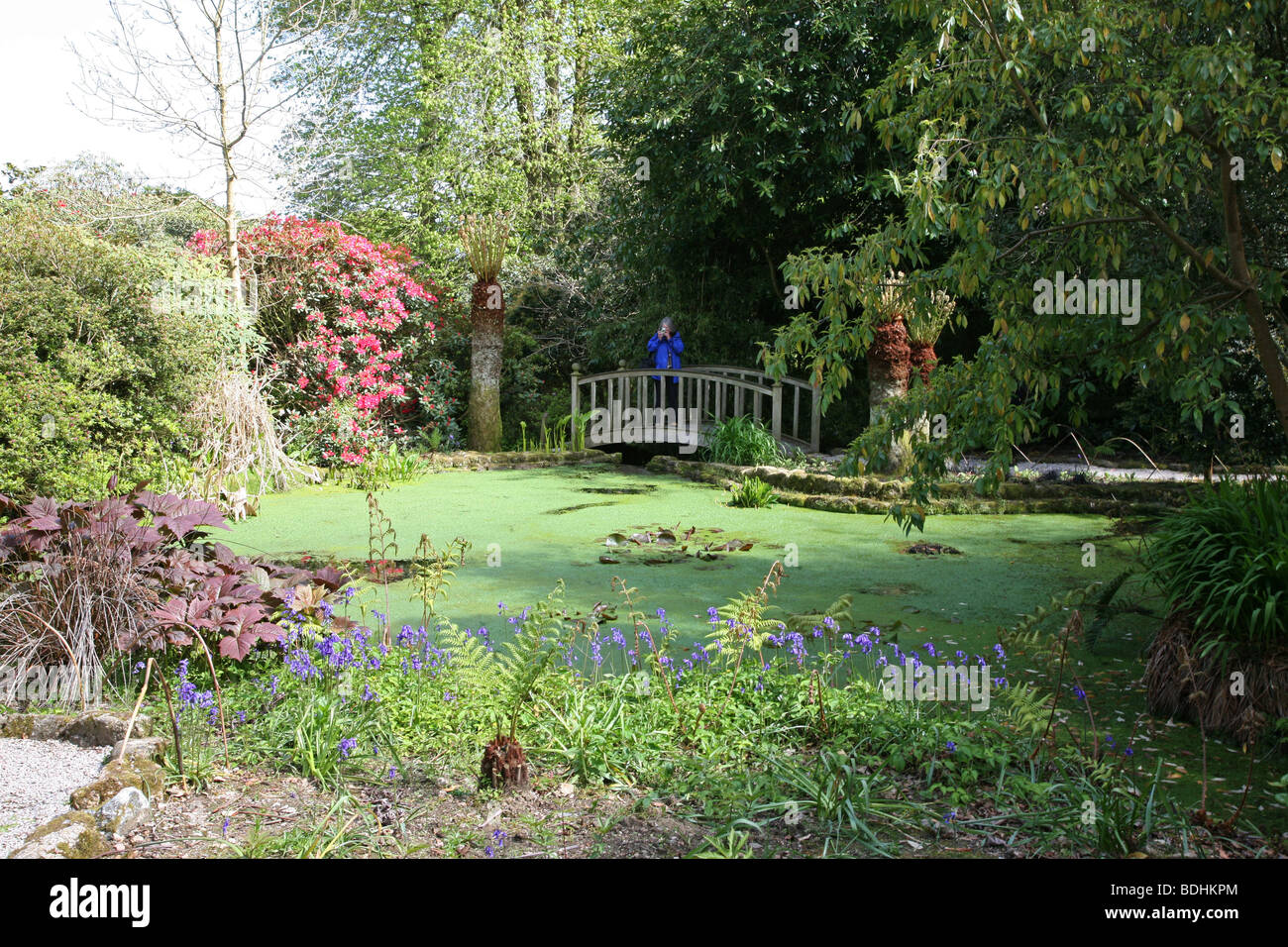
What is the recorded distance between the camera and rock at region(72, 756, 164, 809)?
112 inches

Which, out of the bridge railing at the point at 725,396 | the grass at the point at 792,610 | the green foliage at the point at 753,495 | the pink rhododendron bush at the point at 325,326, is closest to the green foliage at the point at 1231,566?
the grass at the point at 792,610

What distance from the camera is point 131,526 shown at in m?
4.11

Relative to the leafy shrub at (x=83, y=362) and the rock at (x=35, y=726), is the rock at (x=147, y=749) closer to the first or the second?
the rock at (x=35, y=726)

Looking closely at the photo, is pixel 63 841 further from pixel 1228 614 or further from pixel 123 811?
pixel 1228 614

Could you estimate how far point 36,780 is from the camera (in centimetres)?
307

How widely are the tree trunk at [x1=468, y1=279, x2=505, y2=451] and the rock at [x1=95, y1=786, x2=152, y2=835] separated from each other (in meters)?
10.8

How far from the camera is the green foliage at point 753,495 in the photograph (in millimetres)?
9047

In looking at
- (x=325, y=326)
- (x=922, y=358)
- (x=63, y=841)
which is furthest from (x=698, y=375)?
(x=63, y=841)

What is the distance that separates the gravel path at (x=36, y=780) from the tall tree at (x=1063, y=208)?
9.53 ft

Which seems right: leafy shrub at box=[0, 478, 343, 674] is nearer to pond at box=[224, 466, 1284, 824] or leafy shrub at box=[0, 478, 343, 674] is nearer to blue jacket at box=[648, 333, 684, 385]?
pond at box=[224, 466, 1284, 824]

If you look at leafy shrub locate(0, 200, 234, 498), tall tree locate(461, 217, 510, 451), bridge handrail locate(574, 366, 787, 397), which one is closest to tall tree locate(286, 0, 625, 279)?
tall tree locate(461, 217, 510, 451)

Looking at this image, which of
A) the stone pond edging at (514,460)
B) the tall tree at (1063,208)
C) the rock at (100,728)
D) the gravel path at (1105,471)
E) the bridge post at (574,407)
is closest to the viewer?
the rock at (100,728)

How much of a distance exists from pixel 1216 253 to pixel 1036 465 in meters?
6.28

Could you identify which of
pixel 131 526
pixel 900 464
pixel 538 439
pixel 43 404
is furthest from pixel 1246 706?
pixel 538 439
